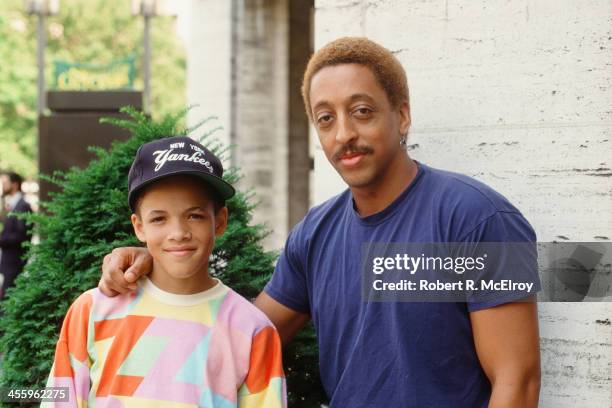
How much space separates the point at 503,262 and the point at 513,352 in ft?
0.88

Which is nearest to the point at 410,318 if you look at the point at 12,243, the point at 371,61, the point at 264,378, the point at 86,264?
the point at 264,378

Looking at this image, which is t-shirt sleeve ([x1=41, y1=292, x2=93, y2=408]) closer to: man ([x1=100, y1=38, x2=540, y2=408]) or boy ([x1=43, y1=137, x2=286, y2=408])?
boy ([x1=43, y1=137, x2=286, y2=408])

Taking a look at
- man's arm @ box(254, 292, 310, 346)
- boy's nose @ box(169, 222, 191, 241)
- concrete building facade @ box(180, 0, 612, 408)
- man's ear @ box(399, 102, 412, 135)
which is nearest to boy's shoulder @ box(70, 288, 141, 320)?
boy's nose @ box(169, 222, 191, 241)

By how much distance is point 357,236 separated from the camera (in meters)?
2.71

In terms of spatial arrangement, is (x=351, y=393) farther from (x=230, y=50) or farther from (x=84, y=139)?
(x=230, y=50)

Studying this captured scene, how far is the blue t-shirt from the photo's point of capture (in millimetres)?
2459

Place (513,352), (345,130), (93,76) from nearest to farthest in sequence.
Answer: (513,352) → (345,130) → (93,76)

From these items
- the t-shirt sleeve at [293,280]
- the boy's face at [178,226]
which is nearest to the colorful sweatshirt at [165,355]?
the boy's face at [178,226]

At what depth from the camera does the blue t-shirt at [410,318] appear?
8.07ft

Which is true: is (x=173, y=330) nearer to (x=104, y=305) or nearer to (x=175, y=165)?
(x=104, y=305)

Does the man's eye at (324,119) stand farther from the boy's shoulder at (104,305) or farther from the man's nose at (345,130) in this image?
the boy's shoulder at (104,305)

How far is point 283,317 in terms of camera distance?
3016 millimetres

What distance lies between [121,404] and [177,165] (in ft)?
2.42

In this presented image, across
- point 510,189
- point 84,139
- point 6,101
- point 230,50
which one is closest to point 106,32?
point 6,101
